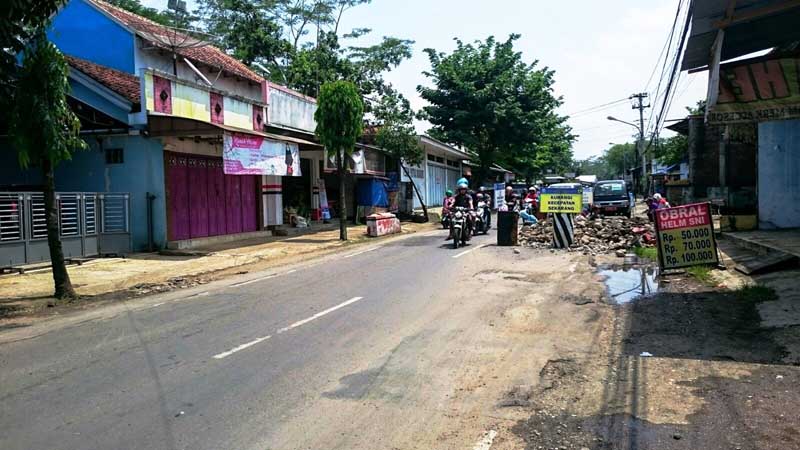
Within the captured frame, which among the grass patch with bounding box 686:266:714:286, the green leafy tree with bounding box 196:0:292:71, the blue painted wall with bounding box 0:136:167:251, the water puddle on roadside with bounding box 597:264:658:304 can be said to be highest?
the green leafy tree with bounding box 196:0:292:71

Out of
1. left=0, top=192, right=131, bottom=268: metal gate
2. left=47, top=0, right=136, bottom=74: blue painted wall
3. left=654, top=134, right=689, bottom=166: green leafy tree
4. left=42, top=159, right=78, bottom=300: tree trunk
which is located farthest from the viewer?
left=654, top=134, right=689, bottom=166: green leafy tree

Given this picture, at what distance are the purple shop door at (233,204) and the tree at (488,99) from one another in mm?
21159

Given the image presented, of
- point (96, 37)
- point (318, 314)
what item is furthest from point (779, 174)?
point (96, 37)

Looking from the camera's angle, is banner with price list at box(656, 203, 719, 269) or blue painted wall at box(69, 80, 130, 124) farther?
blue painted wall at box(69, 80, 130, 124)

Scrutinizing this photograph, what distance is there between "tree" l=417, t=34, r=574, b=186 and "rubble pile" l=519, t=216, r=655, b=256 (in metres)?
19.8

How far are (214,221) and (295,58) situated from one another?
2000 cm

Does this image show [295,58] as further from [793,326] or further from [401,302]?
[793,326]

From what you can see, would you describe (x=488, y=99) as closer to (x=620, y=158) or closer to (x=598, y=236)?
(x=598, y=236)

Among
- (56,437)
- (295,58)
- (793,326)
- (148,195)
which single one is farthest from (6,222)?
(295,58)

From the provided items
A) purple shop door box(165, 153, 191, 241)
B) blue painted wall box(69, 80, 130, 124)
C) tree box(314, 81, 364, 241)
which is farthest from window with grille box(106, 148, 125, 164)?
tree box(314, 81, 364, 241)

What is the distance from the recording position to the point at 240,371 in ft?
19.9

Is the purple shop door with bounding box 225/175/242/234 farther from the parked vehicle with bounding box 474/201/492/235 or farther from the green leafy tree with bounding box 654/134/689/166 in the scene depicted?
the green leafy tree with bounding box 654/134/689/166

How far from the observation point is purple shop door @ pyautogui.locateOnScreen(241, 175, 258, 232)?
73.8 ft

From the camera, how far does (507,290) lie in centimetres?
1063
